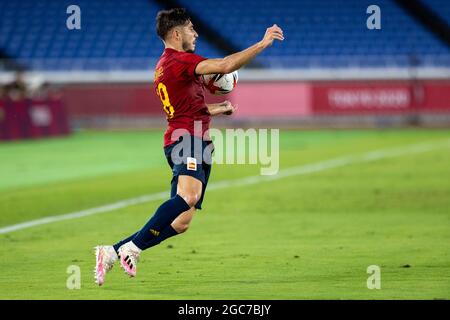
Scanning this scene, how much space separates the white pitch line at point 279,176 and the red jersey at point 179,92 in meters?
4.09

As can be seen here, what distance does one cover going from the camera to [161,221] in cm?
900

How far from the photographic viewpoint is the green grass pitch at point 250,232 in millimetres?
8969

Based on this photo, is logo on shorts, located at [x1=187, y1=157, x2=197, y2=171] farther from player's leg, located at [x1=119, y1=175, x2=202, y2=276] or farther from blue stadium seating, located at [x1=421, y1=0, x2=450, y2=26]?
blue stadium seating, located at [x1=421, y1=0, x2=450, y2=26]

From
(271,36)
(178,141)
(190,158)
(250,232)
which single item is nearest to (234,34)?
(250,232)

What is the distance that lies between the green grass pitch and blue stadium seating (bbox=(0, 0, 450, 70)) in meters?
14.5

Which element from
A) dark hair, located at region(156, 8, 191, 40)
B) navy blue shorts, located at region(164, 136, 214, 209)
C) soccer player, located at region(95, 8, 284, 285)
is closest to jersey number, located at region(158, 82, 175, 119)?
soccer player, located at region(95, 8, 284, 285)

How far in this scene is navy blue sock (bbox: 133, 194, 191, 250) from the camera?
900 cm

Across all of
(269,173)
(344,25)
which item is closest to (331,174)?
(269,173)

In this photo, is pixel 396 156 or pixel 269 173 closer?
pixel 269 173

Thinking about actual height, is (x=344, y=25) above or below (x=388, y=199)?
above

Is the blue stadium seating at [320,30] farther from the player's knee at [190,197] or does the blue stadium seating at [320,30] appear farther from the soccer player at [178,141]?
the player's knee at [190,197]

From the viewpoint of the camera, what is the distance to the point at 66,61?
39.6 m
